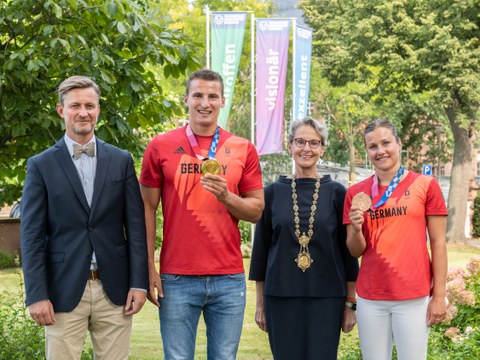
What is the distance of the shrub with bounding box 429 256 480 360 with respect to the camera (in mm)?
6535

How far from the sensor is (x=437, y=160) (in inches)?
2090

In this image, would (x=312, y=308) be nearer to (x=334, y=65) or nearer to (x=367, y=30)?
(x=367, y=30)

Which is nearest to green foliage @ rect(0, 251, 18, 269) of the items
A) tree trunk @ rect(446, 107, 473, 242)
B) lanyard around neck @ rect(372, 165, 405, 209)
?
lanyard around neck @ rect(372, 165, 405, 209)

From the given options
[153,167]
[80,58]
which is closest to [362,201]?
[153,167]

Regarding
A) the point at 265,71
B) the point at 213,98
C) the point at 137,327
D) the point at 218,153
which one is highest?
the point at 265,71

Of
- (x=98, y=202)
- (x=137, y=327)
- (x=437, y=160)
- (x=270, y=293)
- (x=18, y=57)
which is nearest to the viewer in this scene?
(x=98, y=202)

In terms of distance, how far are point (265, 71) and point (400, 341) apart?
17429mm

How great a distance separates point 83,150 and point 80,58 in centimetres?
165

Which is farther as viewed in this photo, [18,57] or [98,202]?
[18,57]

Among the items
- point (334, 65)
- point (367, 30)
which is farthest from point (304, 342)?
point (334, 65)

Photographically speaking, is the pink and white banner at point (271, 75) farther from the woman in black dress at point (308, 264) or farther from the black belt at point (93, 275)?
the black belt at point (93, 275)

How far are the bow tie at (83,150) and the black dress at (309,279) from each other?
1.31 m

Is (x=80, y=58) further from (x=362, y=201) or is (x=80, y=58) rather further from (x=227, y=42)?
(x=227, y=42)

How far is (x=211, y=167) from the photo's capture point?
3.96 metres
